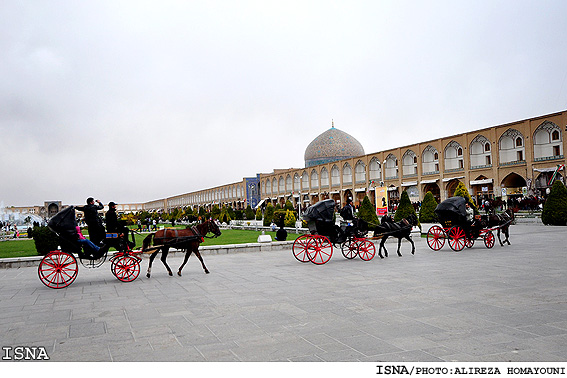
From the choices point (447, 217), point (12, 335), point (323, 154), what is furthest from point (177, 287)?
point (323, 154)

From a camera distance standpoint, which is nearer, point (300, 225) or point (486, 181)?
point (300, 225)

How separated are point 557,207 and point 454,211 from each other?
10.9 meters

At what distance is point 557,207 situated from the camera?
62.6 ft

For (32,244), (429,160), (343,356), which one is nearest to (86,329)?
(343,356)

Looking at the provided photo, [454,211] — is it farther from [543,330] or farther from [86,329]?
[86,329]

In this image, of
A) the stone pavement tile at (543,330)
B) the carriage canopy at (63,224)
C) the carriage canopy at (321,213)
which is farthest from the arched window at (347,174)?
the stone pavement tile at (543,330)

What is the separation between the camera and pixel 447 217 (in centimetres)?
1102

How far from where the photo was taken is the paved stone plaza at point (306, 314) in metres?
3.63

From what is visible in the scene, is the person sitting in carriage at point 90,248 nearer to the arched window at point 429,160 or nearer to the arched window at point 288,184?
the arched window at point 429,160

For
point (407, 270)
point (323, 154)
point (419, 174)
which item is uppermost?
point (323, 154)

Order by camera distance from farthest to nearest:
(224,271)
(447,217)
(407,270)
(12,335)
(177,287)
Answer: (447,217), (224,271), (407,270), (177,287), (12,335)

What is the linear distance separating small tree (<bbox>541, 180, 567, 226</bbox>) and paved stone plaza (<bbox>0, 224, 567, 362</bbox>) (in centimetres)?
1188
